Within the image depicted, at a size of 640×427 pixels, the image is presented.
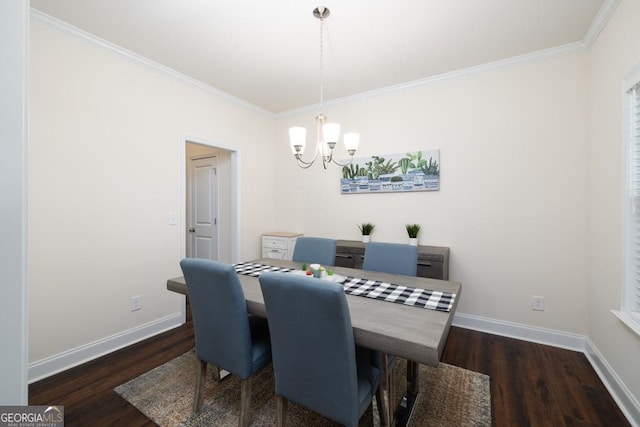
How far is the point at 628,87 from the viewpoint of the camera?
5.66 feet

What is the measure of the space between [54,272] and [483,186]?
3.83 m

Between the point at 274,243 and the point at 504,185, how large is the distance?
2803 mm

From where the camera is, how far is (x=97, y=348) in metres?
2.32

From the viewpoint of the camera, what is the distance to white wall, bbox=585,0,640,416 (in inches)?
67.1

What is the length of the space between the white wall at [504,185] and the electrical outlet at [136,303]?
256 cm

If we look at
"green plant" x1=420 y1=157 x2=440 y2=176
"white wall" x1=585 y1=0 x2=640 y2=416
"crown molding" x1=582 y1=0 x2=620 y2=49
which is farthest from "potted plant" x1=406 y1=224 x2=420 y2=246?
"crown molding" x1=582 y1=0 x2=620 y2=49

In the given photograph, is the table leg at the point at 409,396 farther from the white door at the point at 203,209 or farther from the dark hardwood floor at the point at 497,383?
the white door at the point at 203,209

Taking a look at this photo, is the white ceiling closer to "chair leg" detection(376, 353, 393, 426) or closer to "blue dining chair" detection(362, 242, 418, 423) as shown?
"blue dining chair" detection(362, 242, 418, 423)

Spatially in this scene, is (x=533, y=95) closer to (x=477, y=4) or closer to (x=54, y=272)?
(x=477, y=4)

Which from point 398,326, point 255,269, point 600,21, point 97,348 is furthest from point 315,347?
point 600,21

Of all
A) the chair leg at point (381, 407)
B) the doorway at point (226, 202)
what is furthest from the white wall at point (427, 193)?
the chair leg at point (381, 407)

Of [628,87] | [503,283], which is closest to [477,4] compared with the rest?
[628,87]

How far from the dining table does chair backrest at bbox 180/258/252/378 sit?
0.44ft

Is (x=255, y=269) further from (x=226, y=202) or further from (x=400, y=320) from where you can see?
(x=226, y=202)
